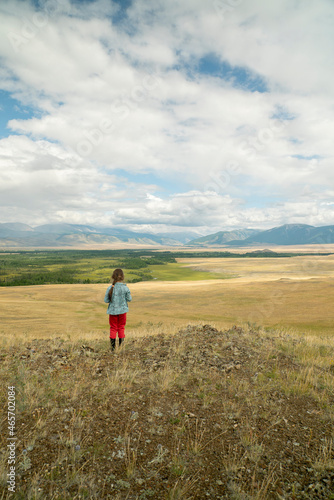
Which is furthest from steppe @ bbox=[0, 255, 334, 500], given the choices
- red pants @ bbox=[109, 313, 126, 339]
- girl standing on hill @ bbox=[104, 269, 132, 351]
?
girl standing on hill @ bbox=[104, 269, 132, 351]

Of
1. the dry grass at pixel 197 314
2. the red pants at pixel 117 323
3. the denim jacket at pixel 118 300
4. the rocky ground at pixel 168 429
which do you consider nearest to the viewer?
the rocky ground at pixel 168 429

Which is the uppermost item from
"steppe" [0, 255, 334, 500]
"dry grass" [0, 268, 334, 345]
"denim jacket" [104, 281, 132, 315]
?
"denim jacket" [104, 281, 132, 315]

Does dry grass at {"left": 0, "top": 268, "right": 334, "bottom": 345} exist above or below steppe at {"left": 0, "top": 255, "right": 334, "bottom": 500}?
below

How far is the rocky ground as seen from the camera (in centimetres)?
393

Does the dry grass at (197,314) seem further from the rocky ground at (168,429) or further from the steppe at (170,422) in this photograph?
the rocky ground at (168,429)

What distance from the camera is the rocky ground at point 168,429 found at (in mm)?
3932

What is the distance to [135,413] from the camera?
5.56m

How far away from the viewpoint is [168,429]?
5176 millimetres

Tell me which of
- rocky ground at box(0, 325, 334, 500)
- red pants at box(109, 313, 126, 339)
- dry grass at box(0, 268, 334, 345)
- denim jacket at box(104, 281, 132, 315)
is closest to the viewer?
rocky ground at box(0, 325, 334, 500)

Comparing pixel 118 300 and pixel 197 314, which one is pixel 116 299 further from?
pixel 197 314

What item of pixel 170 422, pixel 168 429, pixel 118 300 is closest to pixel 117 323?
pixel 118 300

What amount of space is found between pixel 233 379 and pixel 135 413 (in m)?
3.25

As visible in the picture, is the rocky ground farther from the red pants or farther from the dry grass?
the dry grass

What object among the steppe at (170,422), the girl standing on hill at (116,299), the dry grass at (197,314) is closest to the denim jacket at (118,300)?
the girl standing on hill at (116,299)
